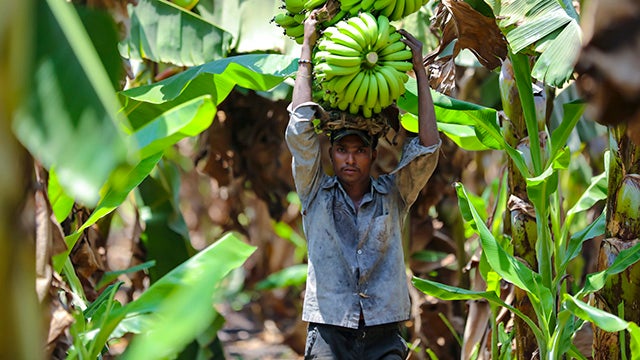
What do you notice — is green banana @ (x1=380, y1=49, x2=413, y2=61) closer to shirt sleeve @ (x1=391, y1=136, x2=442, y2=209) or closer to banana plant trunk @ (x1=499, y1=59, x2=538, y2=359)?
shirt sleeve @ (x1=391, y1=136, x2=442, y2=209)

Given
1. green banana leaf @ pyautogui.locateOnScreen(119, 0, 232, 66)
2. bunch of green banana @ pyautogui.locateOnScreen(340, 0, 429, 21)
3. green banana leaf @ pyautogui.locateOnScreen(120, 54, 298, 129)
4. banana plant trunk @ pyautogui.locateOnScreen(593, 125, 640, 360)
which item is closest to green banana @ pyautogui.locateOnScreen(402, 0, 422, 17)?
bunch of green banana @ pyautogui.locateOnScreen(340, 0, 429, 21)

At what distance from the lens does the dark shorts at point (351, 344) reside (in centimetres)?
329

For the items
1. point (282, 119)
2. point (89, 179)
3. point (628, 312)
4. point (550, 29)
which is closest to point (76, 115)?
point (89, 179)

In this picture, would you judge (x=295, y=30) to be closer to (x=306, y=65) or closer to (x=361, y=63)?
(x=306, y=65)

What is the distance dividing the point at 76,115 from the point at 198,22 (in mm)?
2979

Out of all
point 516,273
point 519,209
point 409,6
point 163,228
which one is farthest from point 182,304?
point 163,228

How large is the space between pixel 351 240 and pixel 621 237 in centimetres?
97

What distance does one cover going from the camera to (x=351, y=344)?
331 centimetres

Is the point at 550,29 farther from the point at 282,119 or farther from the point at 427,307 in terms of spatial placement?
the point at 282,119

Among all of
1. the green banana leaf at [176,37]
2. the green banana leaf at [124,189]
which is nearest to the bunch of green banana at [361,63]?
the green banana leaf at [124,189]

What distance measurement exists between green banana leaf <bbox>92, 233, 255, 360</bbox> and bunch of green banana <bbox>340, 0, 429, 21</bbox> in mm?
1064

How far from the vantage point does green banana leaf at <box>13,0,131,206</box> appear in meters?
1.91

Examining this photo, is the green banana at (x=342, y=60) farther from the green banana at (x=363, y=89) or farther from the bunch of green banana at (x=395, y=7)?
the bunch of green banana at (x=395, y=7)

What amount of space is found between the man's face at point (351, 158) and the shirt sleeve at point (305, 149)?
0.08 m
